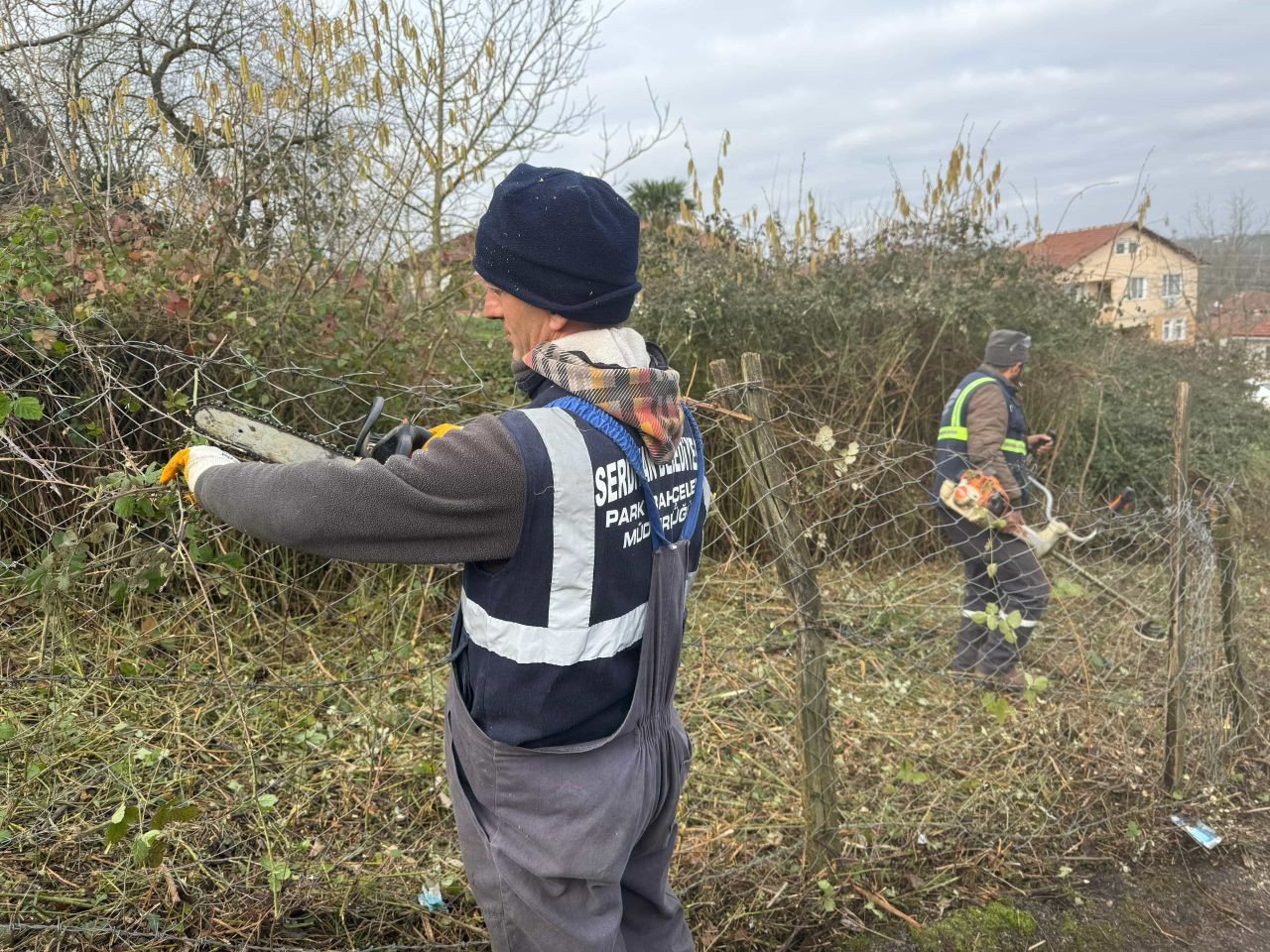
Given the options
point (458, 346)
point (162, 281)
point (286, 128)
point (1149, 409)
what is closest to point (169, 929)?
point (162, 281)

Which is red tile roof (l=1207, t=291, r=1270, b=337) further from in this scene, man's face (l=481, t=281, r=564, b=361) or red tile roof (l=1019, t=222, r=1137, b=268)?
man's face (l=481, t=281, r=564, b=361)

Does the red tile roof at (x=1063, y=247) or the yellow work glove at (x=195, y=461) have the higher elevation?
the red tile roof at (x=1063, y=247)

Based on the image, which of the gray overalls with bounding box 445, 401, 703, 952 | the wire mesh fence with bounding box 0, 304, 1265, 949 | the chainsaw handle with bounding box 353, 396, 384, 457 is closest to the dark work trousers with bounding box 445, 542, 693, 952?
the gray overalls with bounding box 445, 401, 703, 952

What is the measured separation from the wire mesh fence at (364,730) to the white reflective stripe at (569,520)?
1191mm

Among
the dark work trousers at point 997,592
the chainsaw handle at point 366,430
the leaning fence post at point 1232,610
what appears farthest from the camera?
the dark work trousers at point 997,592

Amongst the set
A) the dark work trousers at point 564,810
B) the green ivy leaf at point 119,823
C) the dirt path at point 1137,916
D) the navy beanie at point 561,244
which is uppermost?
the navy beanie at point 561,244

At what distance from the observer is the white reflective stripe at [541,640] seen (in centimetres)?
127

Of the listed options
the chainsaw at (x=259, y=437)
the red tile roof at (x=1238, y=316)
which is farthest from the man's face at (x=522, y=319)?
the red tile roof at (x=1238, y=316)

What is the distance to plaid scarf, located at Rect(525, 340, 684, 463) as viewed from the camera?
1.27 metres

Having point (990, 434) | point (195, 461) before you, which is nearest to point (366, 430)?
point (195, 461)

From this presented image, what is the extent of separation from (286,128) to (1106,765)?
500cm

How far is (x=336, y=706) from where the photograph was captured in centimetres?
330

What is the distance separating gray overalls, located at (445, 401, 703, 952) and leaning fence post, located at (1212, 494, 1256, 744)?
3.02 metres

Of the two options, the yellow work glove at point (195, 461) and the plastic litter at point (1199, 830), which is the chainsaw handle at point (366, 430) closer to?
the yellow work glove at point (195, 461)
